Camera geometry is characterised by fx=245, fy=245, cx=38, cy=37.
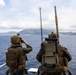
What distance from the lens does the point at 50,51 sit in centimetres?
1015

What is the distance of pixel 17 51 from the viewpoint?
11.0 m

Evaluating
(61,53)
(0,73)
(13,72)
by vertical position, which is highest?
(61,53)

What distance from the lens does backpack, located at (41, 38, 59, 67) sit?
33.1 ft

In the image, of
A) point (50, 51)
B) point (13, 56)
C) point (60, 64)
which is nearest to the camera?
point (50, 51)

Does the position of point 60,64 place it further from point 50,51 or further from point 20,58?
point 20,58

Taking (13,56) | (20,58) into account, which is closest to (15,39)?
(13,56)

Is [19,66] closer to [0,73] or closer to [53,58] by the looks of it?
[53,58]

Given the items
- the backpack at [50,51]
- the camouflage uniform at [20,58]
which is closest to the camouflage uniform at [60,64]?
the backpack at [50,51]

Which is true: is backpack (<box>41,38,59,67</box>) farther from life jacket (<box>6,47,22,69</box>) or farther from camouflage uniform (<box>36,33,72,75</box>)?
life jacket (<box>6,47,22,69</box>)

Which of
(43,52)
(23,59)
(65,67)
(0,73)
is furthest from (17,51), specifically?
(0,73)

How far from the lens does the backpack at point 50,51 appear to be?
10.1m

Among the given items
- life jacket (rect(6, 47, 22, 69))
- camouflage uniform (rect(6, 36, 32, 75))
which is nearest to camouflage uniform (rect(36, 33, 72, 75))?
camouflage uniform (rect(6, 36, 32, 75))

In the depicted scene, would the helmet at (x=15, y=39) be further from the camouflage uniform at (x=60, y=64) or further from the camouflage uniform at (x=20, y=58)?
the camouflage uniform at (x=60, y=64)

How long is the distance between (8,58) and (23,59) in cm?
68
